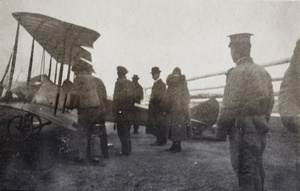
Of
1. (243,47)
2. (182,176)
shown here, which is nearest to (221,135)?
(243,47)

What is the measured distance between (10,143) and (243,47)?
4.44 m

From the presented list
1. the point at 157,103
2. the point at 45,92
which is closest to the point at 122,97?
the point at 157,103

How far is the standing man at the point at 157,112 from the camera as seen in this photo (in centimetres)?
609

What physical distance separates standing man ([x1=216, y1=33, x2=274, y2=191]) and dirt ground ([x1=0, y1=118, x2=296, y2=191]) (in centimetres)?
69

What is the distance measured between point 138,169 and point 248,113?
1.94 m

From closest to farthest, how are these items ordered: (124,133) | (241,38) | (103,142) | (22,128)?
(241,38)
(103,142)
(124,133)
(22,128)

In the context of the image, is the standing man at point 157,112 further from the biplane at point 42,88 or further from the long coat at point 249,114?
the long coat at point 249,114

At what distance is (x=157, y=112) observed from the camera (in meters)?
6.26

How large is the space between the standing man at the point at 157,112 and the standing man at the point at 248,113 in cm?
356

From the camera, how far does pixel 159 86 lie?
20.0 ft

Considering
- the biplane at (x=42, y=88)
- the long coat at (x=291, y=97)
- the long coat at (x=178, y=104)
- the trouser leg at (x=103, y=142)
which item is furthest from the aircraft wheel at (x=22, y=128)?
the long coat at (x=291, y=97)

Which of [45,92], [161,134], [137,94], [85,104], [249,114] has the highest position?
[137,94]

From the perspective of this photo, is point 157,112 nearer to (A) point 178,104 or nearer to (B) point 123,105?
(A) point 178,104

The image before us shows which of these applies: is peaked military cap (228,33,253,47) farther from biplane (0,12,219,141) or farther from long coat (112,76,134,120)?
biplane (0,12,219,141)
